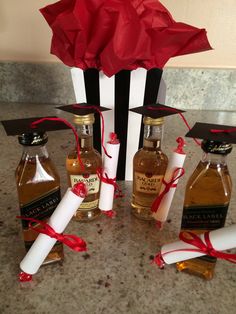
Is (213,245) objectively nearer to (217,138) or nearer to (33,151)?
(217,138)

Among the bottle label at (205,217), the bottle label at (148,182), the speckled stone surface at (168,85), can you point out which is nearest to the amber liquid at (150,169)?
the bottle label at (148,182)

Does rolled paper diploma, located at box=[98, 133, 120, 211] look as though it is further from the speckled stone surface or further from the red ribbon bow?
the speckled stone surface

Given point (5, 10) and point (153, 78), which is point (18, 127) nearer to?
point (153, 78)

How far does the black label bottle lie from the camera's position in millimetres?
374

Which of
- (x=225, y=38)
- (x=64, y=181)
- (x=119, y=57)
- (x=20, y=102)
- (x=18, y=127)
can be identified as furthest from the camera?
(x=20, y=102)

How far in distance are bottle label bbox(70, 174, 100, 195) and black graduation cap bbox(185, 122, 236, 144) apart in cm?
19

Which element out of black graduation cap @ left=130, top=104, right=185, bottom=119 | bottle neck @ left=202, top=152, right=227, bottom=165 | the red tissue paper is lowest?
bottle neck @ left=202, top=152, right=227, bottom=165

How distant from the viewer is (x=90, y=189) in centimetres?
49

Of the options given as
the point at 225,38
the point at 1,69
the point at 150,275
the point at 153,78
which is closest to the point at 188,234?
the point at 150,275

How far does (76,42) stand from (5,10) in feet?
2.08

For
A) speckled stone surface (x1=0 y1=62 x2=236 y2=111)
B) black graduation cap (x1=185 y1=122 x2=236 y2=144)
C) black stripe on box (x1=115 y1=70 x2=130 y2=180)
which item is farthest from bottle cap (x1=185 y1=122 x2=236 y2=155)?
speckled stone surface (x1=0 y1=62 x2=236 y2=111)

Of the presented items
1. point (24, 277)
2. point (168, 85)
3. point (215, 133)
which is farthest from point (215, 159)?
point (168, 85)

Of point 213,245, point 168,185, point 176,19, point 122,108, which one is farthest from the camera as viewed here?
point 176,19

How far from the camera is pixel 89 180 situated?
485 millimetres
